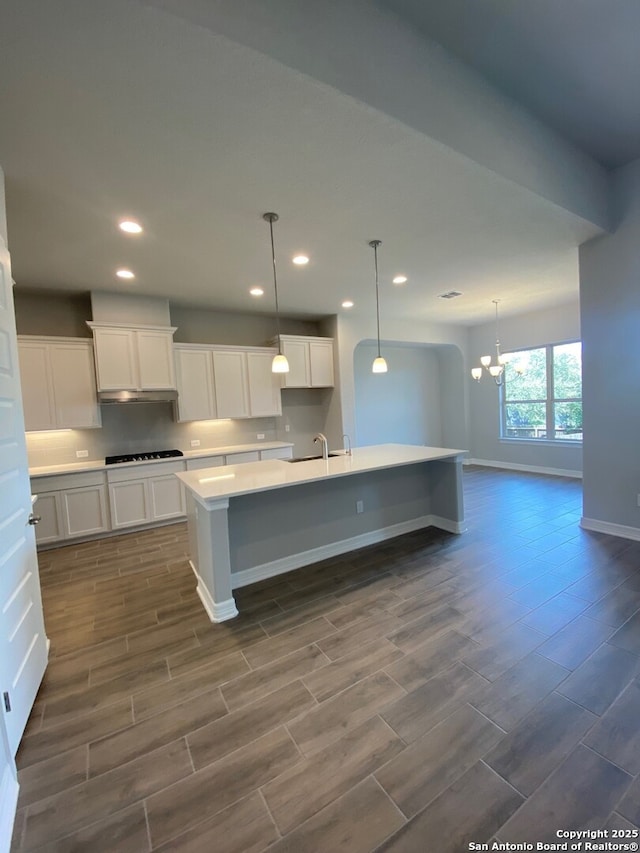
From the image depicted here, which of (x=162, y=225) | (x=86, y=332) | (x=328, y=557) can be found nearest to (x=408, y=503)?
(x=328, y=557)

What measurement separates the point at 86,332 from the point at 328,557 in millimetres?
4173

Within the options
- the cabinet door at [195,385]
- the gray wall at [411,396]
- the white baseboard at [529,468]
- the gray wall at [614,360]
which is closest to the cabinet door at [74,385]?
the cabinet door at [195,385]

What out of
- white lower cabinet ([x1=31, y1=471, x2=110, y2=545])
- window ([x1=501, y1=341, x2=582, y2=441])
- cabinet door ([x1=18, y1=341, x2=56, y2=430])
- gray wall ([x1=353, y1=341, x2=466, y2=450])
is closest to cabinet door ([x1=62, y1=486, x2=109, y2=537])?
white lower cabinet ([x1=31, y1=471, x2=110, y2=545])

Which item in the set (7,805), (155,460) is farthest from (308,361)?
(7,805)

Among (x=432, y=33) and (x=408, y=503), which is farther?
(x=408, y=503)

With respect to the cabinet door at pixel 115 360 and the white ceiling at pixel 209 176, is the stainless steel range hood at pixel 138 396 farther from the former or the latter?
the white ceiling at pixel 209 176

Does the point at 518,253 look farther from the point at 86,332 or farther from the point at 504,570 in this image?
the point at 86,332

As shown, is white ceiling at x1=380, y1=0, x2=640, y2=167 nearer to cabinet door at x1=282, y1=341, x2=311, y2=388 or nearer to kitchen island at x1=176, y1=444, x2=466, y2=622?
kitchen island at x1=176, y1=444, x2=466, y2=622

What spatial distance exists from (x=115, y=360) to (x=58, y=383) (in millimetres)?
670

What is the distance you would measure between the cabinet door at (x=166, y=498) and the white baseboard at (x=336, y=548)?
2.09 meters

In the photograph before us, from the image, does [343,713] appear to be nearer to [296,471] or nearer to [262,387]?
[296,471]

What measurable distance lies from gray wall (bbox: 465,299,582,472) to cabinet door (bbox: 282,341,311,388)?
4045 millimetres

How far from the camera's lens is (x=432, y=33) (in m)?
2.02

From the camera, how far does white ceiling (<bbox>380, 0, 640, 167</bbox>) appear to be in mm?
1906
